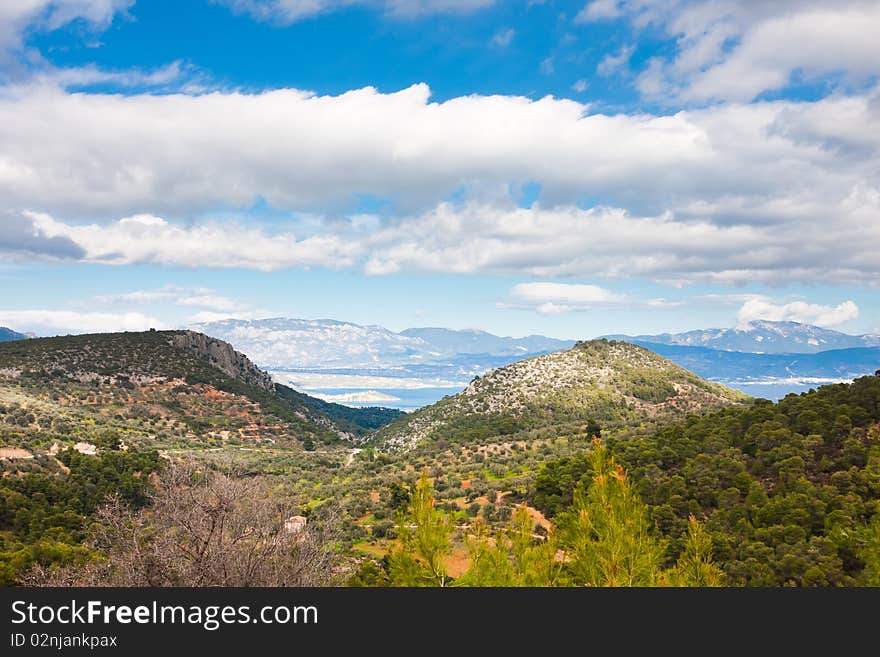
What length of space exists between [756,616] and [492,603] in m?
3.82

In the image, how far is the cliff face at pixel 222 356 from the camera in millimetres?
116619

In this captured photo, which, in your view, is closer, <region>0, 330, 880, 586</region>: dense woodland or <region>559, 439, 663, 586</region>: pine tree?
<region>559, 439, 663, 586</region>: pine tree

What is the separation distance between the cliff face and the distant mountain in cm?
3767

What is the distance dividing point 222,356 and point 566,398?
76.4 meters

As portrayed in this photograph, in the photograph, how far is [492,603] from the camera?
8.41 meters

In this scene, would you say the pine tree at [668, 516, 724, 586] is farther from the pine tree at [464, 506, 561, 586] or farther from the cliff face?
the cliff face

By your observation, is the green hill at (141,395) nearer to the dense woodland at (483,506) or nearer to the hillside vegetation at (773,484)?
the dense woodland at (483,506)

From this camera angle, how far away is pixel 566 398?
8719 centimetres

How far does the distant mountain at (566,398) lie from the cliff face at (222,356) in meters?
37.7

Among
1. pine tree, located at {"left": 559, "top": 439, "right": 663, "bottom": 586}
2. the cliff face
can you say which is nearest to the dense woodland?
pine tree, located at {"left": 559, "top": 439, "right": 663, "bottom": 586}

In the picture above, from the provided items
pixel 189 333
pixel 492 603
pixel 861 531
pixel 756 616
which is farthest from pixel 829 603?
pixel 189 333

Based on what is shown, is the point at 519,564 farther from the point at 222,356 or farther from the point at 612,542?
the point at 222,356

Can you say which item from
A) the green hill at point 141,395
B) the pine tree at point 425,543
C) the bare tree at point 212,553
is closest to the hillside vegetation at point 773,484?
the pine tree at point 425,543

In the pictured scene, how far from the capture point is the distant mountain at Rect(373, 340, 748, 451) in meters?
79.3
